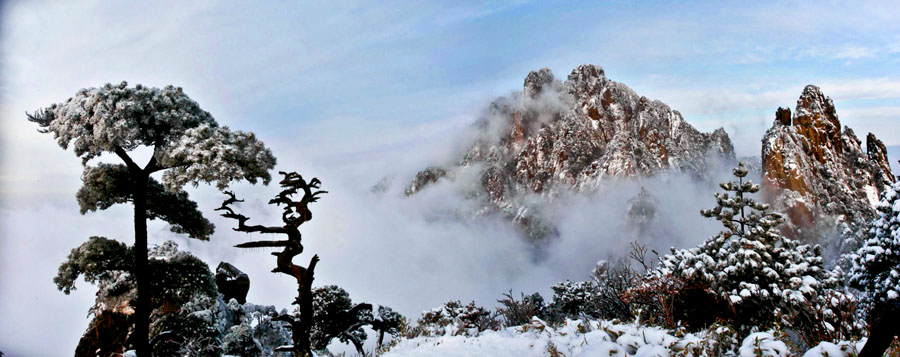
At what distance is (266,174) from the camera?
27.0ft

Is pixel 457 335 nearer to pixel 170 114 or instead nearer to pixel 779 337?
pixel 779 337

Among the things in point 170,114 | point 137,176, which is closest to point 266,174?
point 170,114

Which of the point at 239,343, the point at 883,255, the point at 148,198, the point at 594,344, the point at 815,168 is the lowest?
the point at 594,344

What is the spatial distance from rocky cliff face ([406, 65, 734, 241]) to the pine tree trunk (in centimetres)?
12589

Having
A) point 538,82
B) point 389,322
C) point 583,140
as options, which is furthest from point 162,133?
point 538,82

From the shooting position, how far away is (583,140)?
455 ft

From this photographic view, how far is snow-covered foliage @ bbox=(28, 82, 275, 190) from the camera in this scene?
7.61m

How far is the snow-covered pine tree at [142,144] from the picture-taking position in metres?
7.69

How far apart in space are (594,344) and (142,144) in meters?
8.37

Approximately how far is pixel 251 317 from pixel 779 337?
39.2ft

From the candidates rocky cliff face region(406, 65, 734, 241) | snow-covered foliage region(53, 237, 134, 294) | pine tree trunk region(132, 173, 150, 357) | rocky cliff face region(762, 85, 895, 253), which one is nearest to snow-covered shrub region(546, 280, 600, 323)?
pine tree trunk region(132, 173, 150, 357)

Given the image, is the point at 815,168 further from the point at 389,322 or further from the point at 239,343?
the point at 239,343

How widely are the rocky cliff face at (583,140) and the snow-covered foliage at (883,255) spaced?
112m

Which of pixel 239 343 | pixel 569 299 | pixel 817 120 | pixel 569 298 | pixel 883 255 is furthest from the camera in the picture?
pixel 817 120
